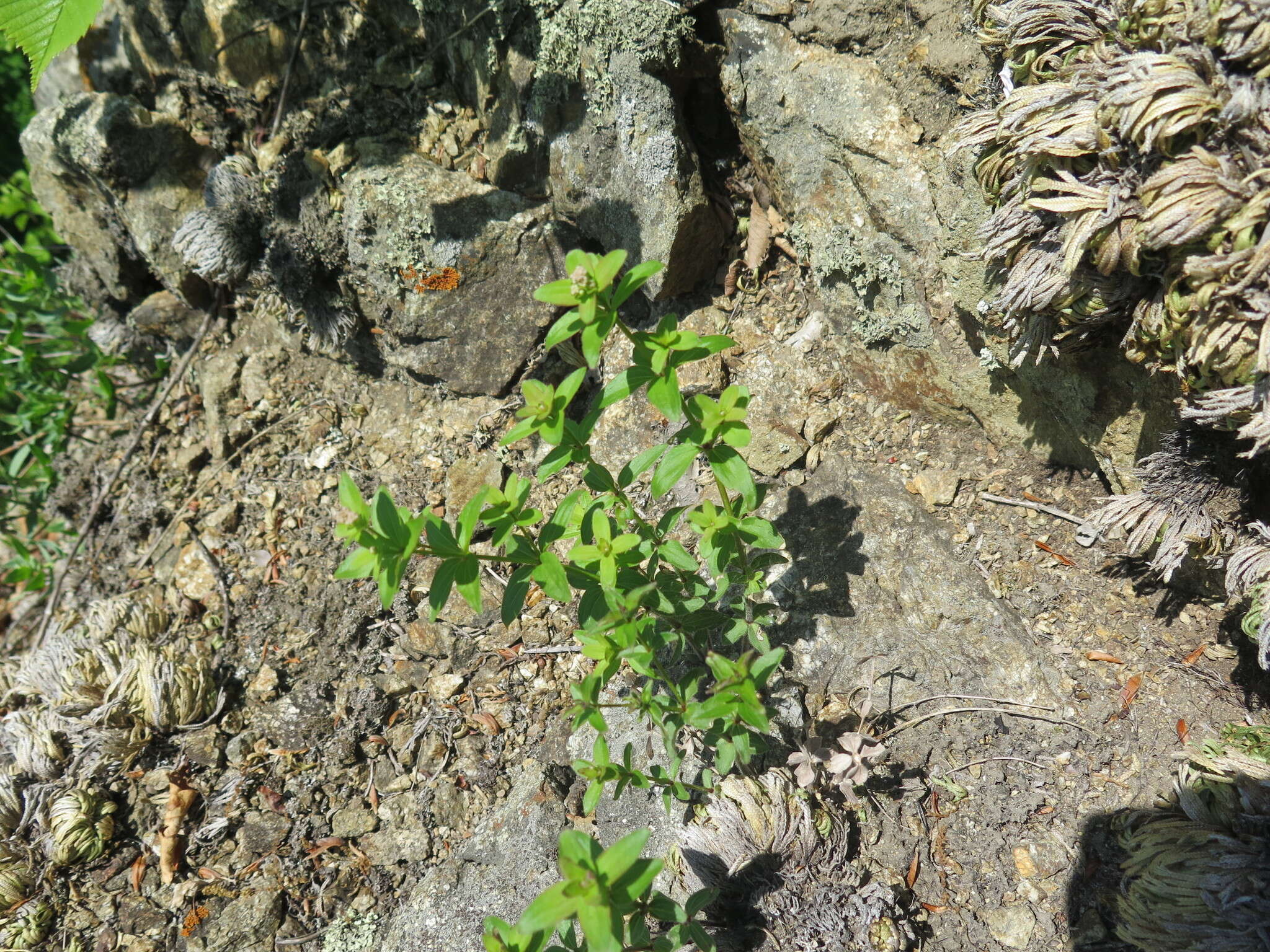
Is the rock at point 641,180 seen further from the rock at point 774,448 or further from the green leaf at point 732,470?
the green leaf at point 732,470

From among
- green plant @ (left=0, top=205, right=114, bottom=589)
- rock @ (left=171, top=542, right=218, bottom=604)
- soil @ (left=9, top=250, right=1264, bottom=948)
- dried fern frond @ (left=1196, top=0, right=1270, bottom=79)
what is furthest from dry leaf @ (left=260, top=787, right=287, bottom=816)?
dried fern frond @ (left=1196, top=0, right=1270, bottom=79)

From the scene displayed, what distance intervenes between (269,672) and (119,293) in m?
2.66

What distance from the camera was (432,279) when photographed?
3338mm

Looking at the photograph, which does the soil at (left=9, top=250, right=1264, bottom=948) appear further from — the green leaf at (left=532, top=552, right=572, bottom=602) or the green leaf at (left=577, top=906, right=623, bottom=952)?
the green leaf at (left=577, top=906, right=623, bottom=952)

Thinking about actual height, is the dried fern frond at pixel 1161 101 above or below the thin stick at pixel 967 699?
above

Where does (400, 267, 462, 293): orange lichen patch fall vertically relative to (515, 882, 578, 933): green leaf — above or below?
above

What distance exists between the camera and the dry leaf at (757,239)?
10.7 ft

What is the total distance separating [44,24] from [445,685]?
2.72 metres

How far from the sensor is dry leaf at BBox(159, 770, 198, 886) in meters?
2.83

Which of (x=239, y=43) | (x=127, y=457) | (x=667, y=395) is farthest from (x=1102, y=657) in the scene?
(x=239, y=43)

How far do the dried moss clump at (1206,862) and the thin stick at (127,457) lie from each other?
14.9 ft

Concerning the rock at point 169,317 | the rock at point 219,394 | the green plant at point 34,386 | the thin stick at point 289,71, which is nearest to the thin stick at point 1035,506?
the rock at point 219,394

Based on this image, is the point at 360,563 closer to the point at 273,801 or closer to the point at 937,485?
the point at 273,801

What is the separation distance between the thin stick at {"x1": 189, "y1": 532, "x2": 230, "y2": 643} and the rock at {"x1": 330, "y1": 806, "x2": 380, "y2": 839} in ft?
3.28
